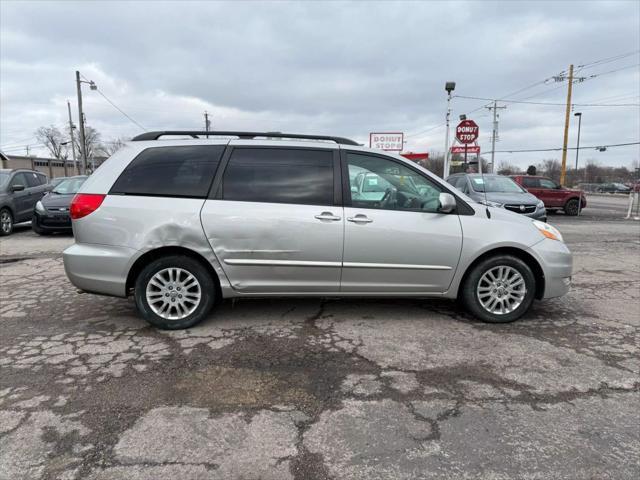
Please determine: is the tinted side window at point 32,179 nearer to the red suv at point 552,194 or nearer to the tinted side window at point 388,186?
the tinted side window at point 388,186

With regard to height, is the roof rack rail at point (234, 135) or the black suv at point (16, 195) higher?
the roof rack rail at point (234, 135)

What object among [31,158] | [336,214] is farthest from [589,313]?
[31,158]

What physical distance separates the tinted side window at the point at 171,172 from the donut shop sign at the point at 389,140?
1445cm

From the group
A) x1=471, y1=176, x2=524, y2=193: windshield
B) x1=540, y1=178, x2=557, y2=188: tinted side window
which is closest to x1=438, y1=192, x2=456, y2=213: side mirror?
x1=471, y1=176, x2=524, y2=193: windshield

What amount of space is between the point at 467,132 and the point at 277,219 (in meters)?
13.2

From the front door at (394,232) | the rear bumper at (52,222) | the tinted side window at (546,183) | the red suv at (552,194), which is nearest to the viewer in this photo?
the front door at (394,232)

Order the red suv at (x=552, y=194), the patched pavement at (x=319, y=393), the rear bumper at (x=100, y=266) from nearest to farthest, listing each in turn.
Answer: the patched pavement at (x=319, y=393) → the rear bumper at (x=100, y=266) → the red suv at (x=552, y=194)

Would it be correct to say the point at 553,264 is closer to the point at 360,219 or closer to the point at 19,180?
the point at 360,219

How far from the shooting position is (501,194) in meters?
11.6

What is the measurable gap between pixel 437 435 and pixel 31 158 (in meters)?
81.6

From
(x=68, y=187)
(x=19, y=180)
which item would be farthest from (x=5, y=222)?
(x=68, y=187)

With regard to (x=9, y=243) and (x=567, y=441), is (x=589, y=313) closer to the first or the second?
(x=567, y=441)

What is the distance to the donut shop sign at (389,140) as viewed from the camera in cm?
1783

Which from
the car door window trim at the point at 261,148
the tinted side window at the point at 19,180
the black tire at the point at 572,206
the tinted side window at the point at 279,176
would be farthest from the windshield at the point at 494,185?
the tinted side window at the point at 19,180
